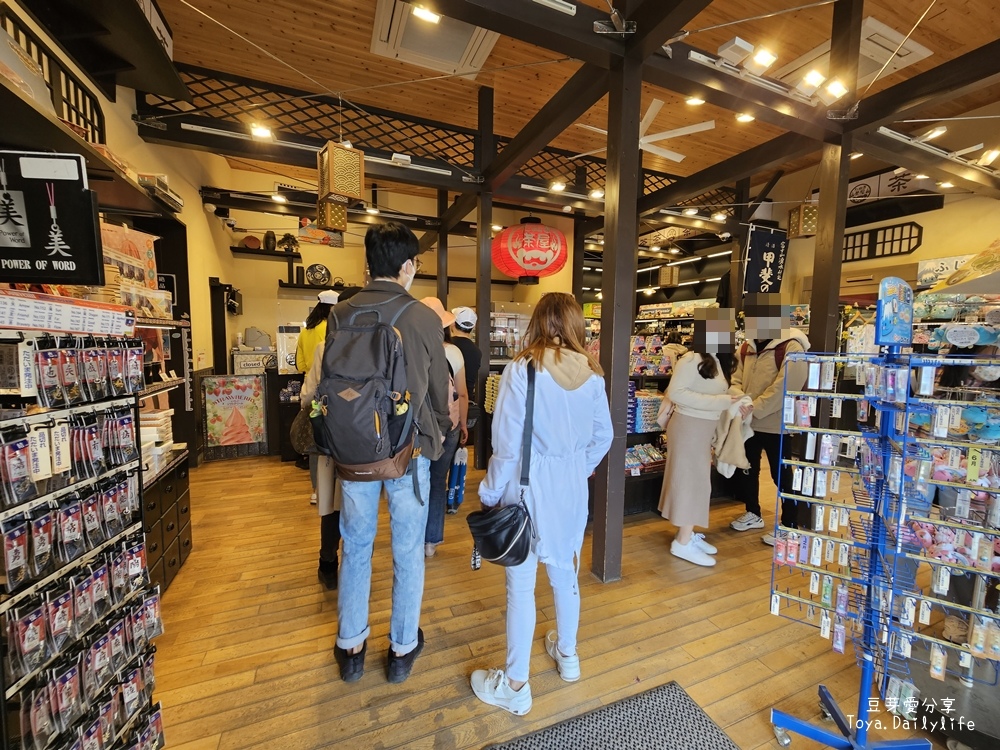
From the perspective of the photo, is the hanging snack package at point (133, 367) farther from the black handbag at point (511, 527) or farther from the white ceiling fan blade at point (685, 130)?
the white ceiling fan blade at point (685, 130)

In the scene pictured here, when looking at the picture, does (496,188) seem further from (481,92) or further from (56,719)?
(56,719)

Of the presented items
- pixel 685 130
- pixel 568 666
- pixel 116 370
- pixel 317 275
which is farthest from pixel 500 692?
pixel 317 275

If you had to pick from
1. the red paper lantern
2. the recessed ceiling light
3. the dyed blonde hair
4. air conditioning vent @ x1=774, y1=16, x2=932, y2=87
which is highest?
air conditioning vent @ x1=774, y1=16, x2=932, y2=87

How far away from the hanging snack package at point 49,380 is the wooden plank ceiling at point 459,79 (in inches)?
101

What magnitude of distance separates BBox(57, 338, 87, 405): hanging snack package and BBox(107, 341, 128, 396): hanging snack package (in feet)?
0.38

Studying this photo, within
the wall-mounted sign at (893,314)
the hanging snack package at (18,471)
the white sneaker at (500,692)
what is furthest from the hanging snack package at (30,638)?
the wall-mounted sign at (893,314)

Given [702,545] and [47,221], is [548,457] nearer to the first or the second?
[47,221]

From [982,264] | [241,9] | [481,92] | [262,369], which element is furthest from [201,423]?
[982,264]

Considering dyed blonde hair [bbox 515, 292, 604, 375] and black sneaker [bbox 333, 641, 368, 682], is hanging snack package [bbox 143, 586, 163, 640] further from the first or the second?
dyed blonde hair [bbox 515, 292, 604, 375]

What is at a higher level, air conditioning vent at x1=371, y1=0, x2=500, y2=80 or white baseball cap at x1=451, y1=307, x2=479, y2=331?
air conditioning vent at x1=371, y1=0, x2=500, y2=80

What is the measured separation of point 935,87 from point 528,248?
3.07 meters

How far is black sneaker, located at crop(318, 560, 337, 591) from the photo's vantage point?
2.39 meters

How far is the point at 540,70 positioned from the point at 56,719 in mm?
4672

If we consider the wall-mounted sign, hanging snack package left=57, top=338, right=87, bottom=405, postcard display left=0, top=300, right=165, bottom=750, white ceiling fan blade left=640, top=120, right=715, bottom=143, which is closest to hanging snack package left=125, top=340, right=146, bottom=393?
postcard display left=0, top=300, right=165, bottom=750
